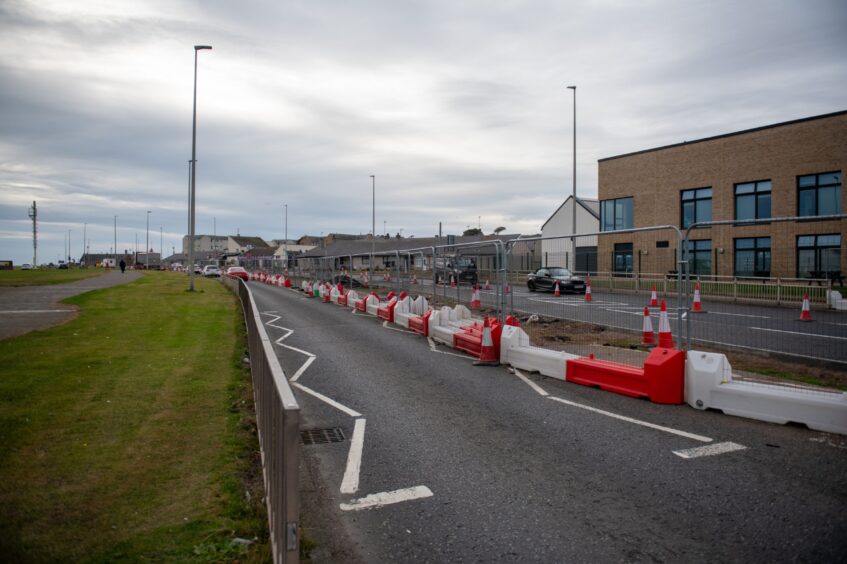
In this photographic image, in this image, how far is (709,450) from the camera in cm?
574

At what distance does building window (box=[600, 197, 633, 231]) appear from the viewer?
4006cm

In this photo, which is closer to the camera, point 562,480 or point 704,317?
point 562,480

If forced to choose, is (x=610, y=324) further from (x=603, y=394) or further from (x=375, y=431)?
(x=375, y=431)

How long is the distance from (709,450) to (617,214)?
124 feet

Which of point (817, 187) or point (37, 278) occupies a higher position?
point (817, 187)

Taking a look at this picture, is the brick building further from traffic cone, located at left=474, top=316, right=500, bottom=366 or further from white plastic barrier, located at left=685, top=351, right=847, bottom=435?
white plastic barrier, located at left=685, top=351, right=847, bottom=435

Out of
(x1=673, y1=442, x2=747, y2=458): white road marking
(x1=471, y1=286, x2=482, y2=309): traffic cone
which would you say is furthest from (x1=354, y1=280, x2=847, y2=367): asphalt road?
(x1=673, y1=442, x2=747, y2=458): white road marking

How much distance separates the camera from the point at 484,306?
1354cm

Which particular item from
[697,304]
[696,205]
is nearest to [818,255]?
[697,304]

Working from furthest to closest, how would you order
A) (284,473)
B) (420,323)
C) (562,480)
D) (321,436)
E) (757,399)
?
(420,323) < (757,399) < (321,436) < (562,480) < (284,473)

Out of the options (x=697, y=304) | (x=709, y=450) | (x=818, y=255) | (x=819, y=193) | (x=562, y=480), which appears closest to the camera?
(x=562, y=480)

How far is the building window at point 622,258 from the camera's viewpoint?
1090cm

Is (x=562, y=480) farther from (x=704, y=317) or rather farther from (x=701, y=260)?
(x=704, y=317)

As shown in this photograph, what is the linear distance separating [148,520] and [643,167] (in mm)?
39542
